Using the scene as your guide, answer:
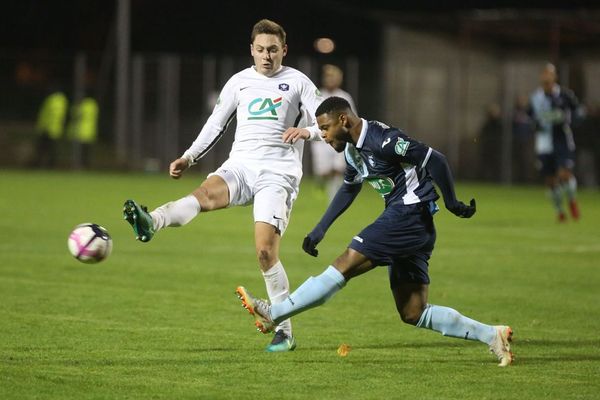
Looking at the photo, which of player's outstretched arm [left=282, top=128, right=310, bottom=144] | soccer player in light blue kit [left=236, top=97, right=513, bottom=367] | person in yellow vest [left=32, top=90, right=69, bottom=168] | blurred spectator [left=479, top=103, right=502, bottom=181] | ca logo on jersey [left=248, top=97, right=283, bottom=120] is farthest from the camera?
person in yellow vest [left=32, top=90, right=69, bottom=168]

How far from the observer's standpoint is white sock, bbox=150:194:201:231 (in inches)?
328

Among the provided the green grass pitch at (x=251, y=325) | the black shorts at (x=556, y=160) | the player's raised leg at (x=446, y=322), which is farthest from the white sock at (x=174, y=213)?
the black shorts at (x=556, y=160)

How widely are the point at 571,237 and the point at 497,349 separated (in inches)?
405

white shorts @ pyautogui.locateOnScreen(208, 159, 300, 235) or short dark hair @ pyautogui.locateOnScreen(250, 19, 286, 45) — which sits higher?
short dark hair @ pyautogui.locateOnScreen(250, 19, 286, 45)

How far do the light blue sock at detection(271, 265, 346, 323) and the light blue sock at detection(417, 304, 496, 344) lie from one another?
2.34ft

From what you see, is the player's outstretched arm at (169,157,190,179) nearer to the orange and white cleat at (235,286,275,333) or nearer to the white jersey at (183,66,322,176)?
the white jersey at (183,66,322,176)

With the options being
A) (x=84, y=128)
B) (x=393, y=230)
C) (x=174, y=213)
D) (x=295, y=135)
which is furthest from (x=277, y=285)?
(x=84, y=128)

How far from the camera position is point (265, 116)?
9102 mm

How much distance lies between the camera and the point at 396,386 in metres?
7.53

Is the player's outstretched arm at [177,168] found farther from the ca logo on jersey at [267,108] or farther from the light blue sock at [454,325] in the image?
the light blue sock at [454,325]

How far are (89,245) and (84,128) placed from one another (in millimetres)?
27379

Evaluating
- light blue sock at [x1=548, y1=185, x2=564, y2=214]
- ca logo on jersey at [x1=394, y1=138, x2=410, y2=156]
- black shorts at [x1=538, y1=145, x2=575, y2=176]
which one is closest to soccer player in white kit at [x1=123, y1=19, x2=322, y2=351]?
ca logo on jersey at [x1=394, y1=138, x2=410, y2=156]

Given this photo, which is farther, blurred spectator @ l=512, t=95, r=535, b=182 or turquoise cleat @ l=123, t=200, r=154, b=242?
blurred spectator @ l=512, t=95, r=535, b=182

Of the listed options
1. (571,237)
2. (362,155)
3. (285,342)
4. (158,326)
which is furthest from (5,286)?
(571,237)
